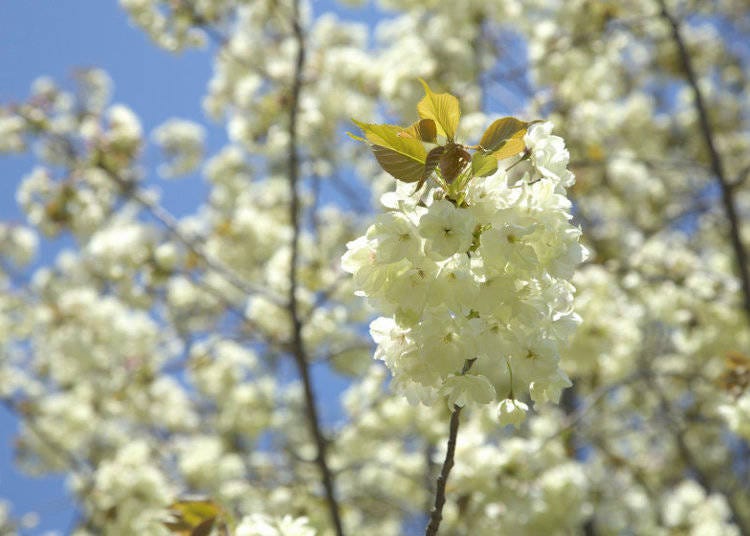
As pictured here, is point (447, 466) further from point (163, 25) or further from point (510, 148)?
point (163, 25)

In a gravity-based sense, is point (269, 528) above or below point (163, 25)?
below

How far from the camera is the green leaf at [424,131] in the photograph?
1.24 m

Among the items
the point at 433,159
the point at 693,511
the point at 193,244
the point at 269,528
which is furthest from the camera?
the point at 693,511

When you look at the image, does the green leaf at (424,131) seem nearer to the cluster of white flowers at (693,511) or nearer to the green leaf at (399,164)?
the green leaf at (399,164)

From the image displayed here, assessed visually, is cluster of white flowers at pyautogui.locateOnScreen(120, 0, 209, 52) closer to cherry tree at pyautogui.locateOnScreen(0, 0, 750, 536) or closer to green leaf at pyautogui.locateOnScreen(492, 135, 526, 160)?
cherry tree at pyautogui.locateOnScreen(0, 0, 750, 536)

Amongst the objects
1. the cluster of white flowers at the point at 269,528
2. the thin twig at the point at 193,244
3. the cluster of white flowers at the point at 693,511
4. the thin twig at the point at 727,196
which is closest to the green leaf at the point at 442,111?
the cluster of white flowers at the point at 269,528

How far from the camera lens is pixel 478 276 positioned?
1243 mm

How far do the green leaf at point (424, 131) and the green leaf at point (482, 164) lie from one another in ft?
0.26

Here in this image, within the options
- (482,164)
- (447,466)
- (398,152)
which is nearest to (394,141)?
(398,152)

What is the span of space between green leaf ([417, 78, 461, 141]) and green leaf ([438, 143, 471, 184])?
4 centimetres

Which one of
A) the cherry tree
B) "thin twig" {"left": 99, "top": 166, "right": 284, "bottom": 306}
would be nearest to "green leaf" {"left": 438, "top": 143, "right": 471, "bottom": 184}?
the cherry tree

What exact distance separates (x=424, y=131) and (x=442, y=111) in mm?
49

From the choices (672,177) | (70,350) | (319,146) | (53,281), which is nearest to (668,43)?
(672,177)

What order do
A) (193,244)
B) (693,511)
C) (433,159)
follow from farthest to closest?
(693,511), (193,244), (433,159)
